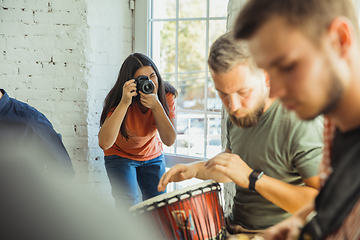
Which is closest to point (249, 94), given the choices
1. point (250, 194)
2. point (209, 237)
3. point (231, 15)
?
point (250, 194)

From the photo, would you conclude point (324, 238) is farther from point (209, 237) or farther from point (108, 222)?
point (209, 237)

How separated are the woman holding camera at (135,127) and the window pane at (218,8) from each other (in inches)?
23.5

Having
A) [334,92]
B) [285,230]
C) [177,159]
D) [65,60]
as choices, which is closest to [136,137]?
[177,159]

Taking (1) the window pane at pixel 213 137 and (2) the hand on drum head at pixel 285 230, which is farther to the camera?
(1) the window pane at pixel 213 137

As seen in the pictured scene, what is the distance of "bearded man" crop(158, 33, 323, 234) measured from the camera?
830mm

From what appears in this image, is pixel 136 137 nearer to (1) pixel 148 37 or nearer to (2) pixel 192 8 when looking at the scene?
(1) pixel 148 37

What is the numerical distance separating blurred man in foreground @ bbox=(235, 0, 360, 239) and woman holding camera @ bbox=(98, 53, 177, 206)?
126 centimetres

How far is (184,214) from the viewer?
88 centimetres

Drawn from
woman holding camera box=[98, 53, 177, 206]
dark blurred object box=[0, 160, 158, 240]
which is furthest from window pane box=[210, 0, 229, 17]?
dark blurred object box=[0, 160, 158, 240]

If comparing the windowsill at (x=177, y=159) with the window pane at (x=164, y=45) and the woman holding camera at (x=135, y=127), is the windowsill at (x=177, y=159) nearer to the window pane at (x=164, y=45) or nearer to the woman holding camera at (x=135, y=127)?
the woman holding camera at (x=135, y=127)

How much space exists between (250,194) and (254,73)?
1.35 feet

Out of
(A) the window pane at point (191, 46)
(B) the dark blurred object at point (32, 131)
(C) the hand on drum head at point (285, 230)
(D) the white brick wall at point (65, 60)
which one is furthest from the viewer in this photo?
(A) the window pane at point (191, 46)

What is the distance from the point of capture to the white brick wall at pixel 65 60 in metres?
1.96

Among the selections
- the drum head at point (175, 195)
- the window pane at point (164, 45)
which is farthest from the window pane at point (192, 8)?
the drum head at point (175, 195)
